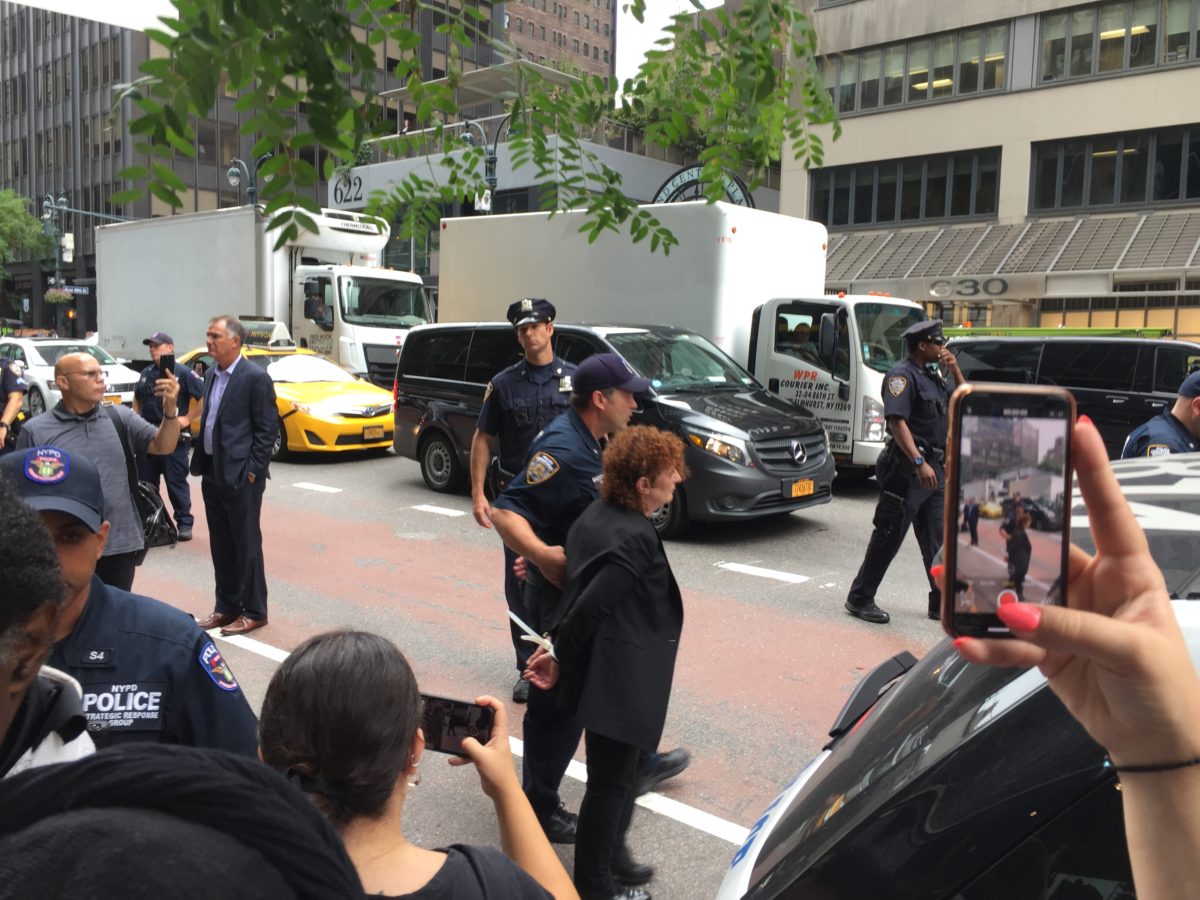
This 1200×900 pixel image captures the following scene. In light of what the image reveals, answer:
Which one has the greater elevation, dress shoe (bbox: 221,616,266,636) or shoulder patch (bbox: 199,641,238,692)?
shoulder patch (bbox: 199,641,238,692)

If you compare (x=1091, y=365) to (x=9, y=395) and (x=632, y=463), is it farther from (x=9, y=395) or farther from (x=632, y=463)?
(x=9, y=395)

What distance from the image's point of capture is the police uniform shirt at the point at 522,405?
17.9ft

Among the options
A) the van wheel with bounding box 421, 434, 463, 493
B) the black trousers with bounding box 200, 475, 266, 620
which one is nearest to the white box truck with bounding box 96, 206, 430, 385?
the van wheel with bounding box 421, 434, 463, 493

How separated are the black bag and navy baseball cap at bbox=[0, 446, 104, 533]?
219 cm

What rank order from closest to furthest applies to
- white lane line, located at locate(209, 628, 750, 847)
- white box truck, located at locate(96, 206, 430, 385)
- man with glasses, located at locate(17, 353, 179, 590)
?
white lane line, located at locate(209, 628, 750, 847) < man with glasses, located at locate(17, 353, 179, 590) < white box truck, located at locate(96, 206, 430, 385)

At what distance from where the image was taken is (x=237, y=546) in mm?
6266

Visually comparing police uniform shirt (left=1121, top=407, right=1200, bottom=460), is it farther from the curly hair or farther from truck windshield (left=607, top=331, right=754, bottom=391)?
truck windshield (left=607, top=331, right=754, bottom=391)

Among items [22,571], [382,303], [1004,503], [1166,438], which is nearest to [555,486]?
[22,571]

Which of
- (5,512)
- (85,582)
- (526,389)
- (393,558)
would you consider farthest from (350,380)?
(5,512)

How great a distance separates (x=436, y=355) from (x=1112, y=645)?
35.3 feet

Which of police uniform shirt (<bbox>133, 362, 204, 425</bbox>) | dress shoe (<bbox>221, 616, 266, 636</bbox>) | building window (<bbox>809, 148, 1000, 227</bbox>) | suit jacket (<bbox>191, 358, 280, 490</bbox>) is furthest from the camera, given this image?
building window (<bbox>809, 148, 1000, 227</bbox>)

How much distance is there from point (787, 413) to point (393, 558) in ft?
12.7

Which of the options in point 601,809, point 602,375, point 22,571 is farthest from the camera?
point 602,375

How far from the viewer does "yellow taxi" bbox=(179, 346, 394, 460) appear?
13.1 meters
